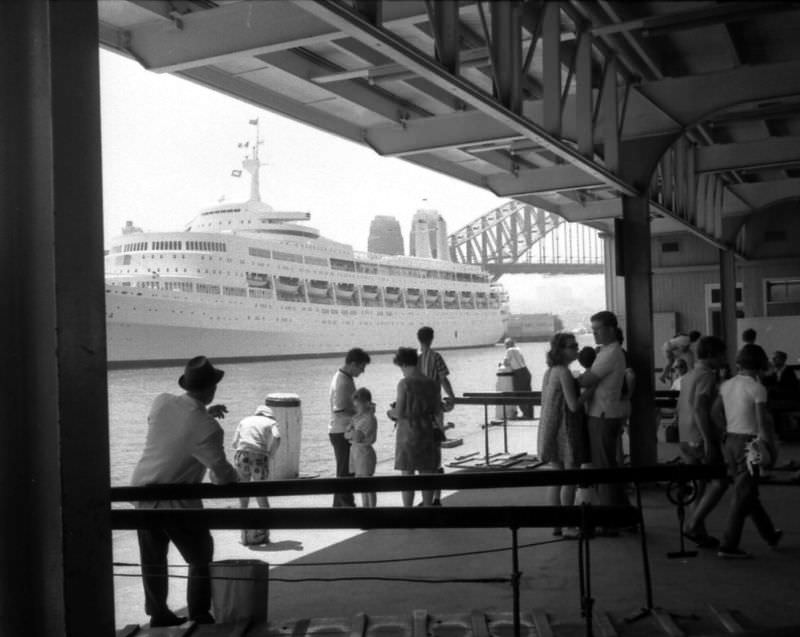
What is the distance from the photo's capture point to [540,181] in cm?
1076

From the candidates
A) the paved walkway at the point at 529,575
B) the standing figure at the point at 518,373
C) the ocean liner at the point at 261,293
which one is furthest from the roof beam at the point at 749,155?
the ocean liner at the point at 261,293

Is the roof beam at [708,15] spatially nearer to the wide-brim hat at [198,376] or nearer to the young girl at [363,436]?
the wide-brim hat at [198,376]

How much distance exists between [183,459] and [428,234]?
366 ft

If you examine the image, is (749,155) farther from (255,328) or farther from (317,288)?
(317,288)

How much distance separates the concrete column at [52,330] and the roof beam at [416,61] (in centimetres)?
95

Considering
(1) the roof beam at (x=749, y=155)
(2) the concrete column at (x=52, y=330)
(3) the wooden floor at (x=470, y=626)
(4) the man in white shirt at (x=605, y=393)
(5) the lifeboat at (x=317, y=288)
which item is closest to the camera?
(2) the concrete column at (x=52, y=330)

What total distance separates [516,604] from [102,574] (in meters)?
1.59

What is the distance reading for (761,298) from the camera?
1755 cm

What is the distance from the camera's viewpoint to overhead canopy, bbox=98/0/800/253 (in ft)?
15.9

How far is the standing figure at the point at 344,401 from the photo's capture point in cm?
806

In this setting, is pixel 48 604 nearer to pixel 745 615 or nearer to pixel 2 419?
pixel 2 419

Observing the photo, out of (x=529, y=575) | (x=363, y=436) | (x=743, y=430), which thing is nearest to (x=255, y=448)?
(x=363, y=436)

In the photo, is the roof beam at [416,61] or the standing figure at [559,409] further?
the standing figure at [559,409]

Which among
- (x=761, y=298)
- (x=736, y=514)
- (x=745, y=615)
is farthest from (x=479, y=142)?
(x=761, y=298)
